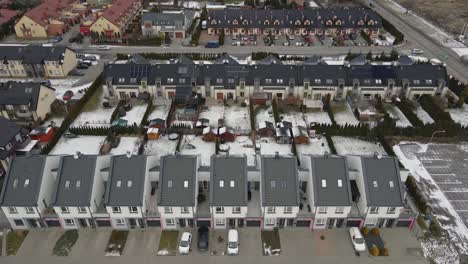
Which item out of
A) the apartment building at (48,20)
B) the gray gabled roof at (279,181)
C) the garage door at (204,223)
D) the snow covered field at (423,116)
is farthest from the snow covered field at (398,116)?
the apartment building at (48,20)

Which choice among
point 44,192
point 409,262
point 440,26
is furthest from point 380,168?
point 440,26

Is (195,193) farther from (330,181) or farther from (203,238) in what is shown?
(330,181)

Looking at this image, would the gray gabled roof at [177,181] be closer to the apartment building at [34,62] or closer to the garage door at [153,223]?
the garage door at [153,223]

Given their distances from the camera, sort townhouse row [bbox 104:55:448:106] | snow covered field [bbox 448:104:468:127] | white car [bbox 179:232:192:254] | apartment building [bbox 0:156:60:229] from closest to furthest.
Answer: white car [bbox 179:232:192:254] < apartment building [bbox 0:156:60:229] < snow covered field [bbox 448:104:468:127] < townhouse row [bbox 104:55:448:106]

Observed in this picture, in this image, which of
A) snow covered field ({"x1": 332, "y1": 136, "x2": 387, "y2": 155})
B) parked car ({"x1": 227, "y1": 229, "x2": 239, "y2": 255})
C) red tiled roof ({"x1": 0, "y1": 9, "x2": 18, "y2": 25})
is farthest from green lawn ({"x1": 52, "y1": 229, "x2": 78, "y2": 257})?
red tiled roof ({"x1": 0, "y1": 9, "x2": 18, "y2": 25})

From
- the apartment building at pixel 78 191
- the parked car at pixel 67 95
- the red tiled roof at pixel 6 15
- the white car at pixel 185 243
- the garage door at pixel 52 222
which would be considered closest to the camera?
the white car at pixel 185 243

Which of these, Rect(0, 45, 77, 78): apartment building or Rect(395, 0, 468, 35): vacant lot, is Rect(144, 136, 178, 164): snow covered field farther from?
Rect(395, 0, 468, 35): vacant lot
